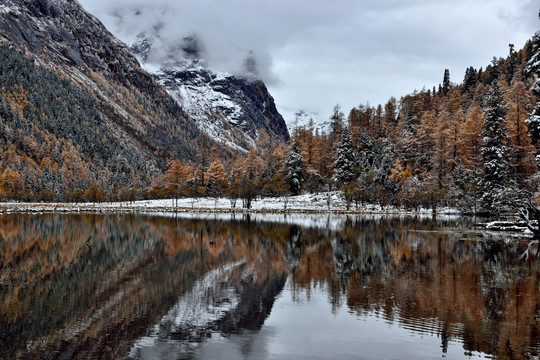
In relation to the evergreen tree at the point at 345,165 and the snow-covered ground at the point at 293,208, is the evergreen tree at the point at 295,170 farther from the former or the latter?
the evergreen tree at the point at 345,165

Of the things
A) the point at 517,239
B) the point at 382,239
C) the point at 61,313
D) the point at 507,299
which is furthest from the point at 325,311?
the point at 517,239

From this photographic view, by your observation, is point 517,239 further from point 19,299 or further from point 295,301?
point 19,299

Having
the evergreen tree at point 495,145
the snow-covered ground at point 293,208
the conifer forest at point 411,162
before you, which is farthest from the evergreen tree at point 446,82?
the evergreen tree at point 495,145

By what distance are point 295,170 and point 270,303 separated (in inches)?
3358

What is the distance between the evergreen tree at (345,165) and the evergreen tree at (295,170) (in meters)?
8.78

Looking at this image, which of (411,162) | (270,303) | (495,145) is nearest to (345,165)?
(411,162)

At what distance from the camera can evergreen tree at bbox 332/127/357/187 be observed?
97.3 meters

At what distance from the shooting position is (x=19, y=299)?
16.1 m

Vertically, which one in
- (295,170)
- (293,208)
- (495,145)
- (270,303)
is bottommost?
(270,303)

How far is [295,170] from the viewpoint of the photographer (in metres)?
101

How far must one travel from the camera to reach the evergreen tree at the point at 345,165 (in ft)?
319

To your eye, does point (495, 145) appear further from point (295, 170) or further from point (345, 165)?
point (295, 170)

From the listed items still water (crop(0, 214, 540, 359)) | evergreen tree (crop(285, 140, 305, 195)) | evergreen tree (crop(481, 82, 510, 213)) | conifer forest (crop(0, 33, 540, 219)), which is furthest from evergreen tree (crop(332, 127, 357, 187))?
still water (crop(0, 214, 540, 359))

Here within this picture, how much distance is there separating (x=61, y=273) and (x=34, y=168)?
182626 millimetres
